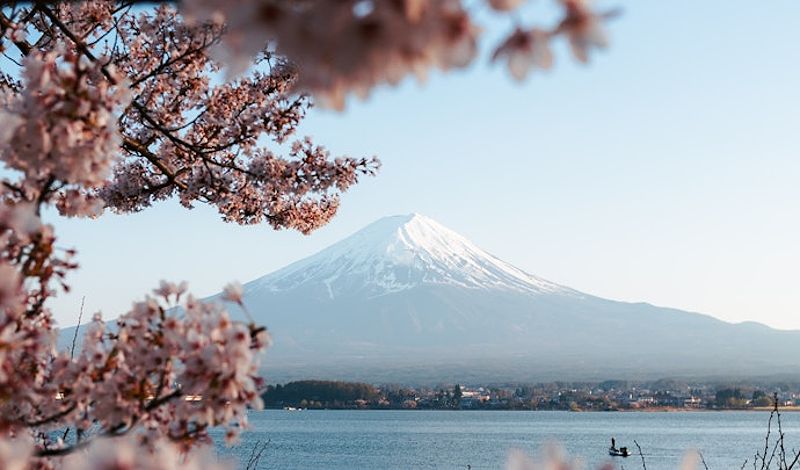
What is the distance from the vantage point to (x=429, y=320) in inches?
6467

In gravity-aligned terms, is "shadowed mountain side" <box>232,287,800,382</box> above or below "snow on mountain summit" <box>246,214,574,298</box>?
below

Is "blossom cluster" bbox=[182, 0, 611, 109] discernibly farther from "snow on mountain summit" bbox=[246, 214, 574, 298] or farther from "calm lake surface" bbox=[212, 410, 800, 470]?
"snow on mountain summit" bbox=[246, 214, 574, 298]

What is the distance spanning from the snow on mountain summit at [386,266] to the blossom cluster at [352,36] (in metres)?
156

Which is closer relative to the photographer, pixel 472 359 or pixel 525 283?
pixel 525 283

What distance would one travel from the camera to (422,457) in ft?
200

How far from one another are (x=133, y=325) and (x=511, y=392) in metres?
154

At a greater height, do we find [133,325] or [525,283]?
[525,283]

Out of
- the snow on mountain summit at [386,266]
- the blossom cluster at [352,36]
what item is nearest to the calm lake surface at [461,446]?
the blossom cluster at [352,36]

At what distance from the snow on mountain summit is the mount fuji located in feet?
0.58

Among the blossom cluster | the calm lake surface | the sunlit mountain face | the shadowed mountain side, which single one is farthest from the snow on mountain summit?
the blossom cluster

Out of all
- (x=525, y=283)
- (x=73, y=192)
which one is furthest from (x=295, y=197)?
(x=525, y=283)

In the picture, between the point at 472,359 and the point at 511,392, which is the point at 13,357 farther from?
the point at 472,359

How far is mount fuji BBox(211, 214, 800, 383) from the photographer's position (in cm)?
16212

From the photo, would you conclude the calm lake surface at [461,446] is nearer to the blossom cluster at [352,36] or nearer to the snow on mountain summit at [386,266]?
the blossom cluster at [352,36]
